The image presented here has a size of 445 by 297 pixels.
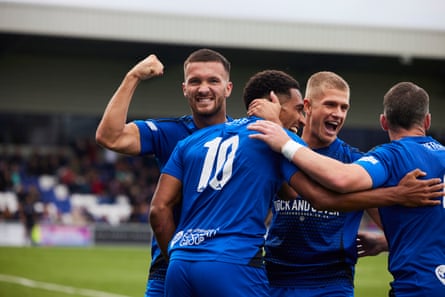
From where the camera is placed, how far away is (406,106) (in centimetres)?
505

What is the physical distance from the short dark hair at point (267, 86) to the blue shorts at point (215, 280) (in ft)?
3.93

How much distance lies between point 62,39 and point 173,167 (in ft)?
89.1

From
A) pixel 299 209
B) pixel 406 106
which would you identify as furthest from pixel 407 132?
pixel 299 209

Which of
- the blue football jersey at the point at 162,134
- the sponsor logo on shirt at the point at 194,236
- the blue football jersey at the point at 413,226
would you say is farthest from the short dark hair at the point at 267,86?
the sponsor logo on shirt at the point at 194,236

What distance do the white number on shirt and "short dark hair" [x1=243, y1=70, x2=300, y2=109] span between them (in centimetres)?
60

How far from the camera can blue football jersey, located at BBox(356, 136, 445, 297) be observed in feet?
16.1

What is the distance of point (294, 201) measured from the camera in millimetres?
5883

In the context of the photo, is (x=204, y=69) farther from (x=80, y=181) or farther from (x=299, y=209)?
(x=80, y=181)

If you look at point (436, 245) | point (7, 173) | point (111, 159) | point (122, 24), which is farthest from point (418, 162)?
point (111, 159)

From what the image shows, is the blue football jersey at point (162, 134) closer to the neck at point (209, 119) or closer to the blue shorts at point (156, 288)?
the neck at point (209, 119)

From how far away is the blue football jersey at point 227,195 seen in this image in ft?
15.5

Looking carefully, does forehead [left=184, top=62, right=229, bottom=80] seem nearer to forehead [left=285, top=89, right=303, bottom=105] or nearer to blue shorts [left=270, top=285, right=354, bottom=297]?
forehead [left=285, top=89, right=303, bottom=105]

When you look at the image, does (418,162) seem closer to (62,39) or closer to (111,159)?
(62,39)

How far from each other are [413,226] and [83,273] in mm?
15274
